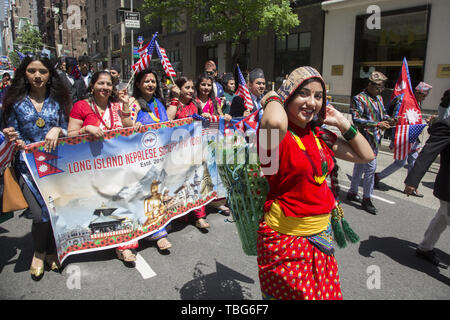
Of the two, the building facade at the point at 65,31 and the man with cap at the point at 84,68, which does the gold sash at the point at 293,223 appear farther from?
the building facade at the point at 65,31

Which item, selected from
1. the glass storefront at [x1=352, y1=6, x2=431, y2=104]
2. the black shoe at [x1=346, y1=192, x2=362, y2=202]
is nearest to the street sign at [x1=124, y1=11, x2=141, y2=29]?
the black shoe at [x1=346, y1=192, x2=362, y2=202]

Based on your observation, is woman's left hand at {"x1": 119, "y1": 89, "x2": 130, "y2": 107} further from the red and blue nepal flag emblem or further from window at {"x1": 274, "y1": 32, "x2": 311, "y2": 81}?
window at {"x1": 274, "y1": 32, "x2": 311, "y2": 81}

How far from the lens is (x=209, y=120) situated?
4.51 meters

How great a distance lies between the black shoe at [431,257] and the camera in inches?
142

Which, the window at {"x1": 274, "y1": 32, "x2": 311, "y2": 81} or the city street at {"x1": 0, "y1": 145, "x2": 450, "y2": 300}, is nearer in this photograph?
the city street at {"x1": 0, "y1": 145, "x2": 450, "y2": 300}

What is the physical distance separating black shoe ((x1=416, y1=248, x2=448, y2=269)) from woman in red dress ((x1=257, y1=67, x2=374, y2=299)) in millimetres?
2264

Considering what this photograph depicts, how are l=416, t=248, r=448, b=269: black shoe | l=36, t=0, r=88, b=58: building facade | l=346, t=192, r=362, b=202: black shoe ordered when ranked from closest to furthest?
1. l=416, t=248, r=448, b=269: black shoe
2. l=346, t=192, r=362, b=202: black shoe
3. l=36, t=0, r=88, b=58: building facade

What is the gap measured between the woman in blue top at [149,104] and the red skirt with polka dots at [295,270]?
79.9 inches

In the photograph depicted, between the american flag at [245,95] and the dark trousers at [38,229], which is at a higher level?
the american flag at [245,95]

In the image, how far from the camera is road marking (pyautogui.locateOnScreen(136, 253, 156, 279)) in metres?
3.36

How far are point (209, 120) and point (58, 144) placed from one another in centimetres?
192

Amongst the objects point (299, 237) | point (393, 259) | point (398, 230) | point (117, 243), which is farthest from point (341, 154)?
point (398, 230)

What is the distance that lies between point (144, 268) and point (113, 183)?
3.08 feet

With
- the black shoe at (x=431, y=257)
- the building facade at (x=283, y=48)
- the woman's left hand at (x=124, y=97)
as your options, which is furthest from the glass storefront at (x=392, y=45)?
the woman's left hand at (x=124, y=97)
